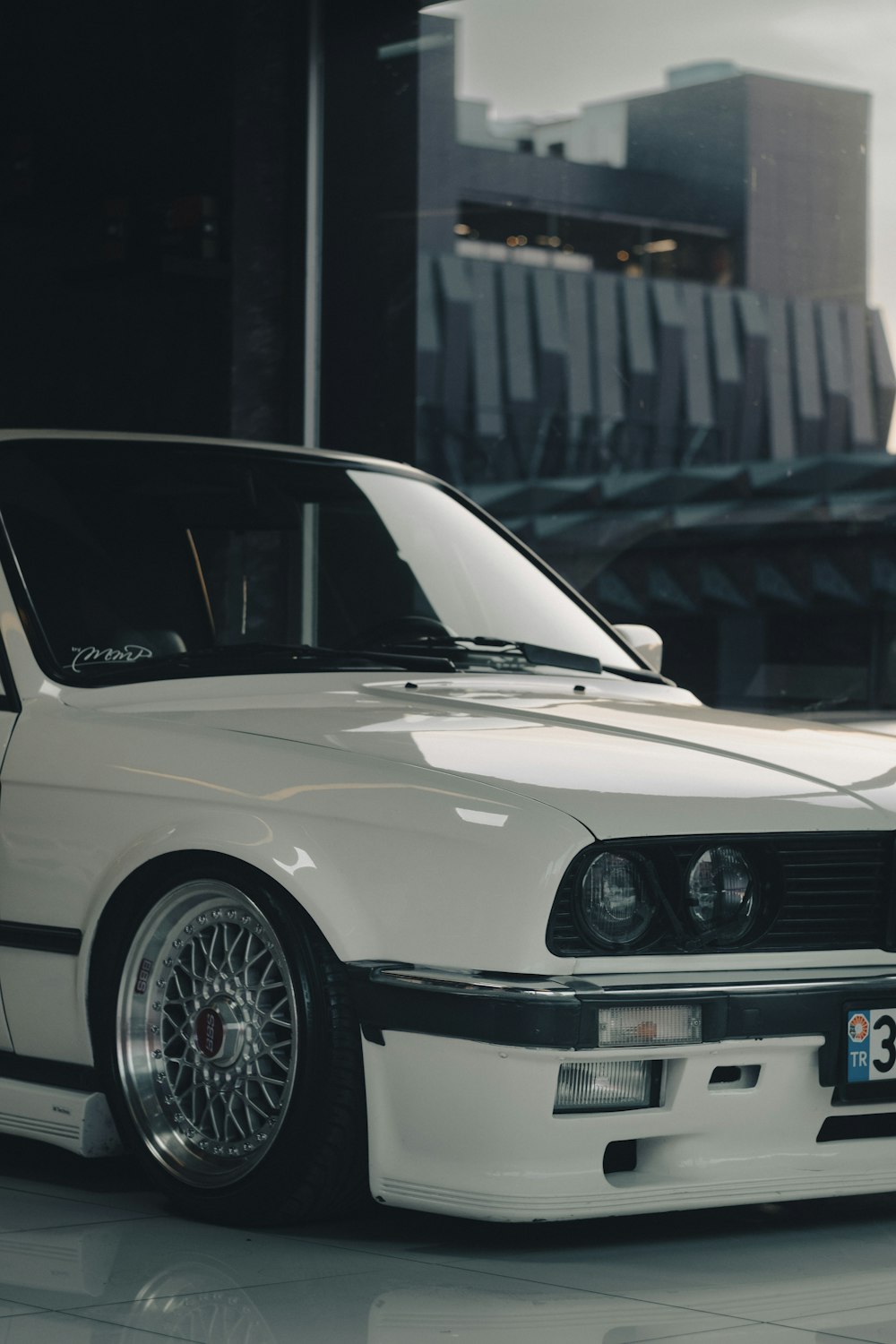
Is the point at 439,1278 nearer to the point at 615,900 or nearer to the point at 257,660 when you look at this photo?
the point at 615,900

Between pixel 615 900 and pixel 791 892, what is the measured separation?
0.37 meters

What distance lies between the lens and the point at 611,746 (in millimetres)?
4082

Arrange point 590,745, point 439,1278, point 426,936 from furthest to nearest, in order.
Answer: point 590,745 < point 426,936 < point 439,1278

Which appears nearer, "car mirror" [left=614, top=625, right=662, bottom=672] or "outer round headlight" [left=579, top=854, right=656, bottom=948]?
"outer round headlight" [left=579, top=854, right=656, bottom=948]

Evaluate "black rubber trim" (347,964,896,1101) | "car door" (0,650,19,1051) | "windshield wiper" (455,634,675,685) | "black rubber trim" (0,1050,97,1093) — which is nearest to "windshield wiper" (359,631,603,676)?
"windshield wiper" (455,634,675,685)

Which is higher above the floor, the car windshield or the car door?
the car windshield

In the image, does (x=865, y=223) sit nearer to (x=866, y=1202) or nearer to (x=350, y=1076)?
(x=866, y=1202)

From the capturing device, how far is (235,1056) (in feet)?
13.0

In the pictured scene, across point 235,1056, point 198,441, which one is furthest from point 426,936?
point 198,441

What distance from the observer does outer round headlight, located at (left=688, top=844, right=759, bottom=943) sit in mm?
3770

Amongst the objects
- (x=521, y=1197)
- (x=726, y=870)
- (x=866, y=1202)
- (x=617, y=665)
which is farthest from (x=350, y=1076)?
(x=617, y=665)

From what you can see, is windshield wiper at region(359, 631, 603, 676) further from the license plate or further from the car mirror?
the license plate

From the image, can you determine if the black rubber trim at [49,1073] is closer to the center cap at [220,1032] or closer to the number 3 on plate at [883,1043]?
the center cap at [220,1032]
